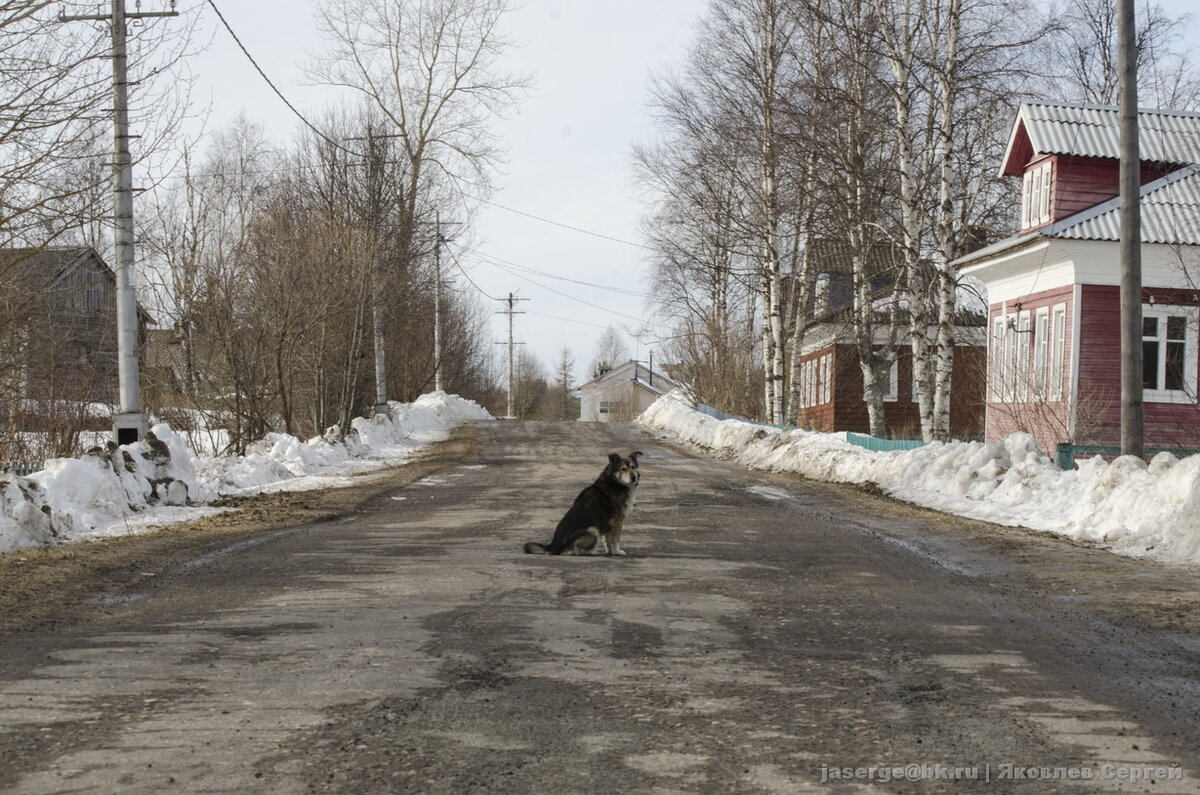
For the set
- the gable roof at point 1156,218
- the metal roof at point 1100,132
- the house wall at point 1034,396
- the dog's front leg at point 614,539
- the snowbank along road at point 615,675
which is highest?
the metal roof at point 1100,132

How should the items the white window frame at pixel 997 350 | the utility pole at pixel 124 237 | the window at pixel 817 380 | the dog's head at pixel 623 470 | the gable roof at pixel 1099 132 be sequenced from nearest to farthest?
the dog's head at pixel 623 470 → the utility pole at pixel 124 237 → the gable roof at pixel 1099 132 → the white window frame at pixel 997 350 → the window at pixel 817 380

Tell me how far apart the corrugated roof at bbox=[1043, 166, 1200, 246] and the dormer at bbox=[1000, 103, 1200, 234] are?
617 millimetres

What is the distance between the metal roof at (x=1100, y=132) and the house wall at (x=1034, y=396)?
11.2 feet

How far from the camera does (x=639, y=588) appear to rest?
8414mm

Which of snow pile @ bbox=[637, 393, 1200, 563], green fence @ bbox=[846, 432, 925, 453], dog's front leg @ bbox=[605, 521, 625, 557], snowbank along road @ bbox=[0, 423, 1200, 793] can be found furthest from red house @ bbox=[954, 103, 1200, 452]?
snowbank along road @ bbox=[0, 423, 1200, 793]

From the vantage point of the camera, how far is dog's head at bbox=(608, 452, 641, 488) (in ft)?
33.7

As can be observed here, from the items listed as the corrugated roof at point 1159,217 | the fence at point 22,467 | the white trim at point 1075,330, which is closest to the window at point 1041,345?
the white trim at point 1075,330

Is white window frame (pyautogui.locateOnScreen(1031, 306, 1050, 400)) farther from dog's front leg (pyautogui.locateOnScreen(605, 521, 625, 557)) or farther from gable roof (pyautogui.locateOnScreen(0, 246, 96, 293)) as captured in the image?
gable roof (pyautogui.locateOnScreen(0, 246, 96, 293))

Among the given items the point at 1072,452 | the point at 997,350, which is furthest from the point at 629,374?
the point at 1072,452

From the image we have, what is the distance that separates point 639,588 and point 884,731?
380cm

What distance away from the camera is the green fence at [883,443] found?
1989cm

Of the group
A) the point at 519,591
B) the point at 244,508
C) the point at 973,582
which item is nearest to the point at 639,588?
the point at 519,591

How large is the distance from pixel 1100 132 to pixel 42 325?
22535 millimetres

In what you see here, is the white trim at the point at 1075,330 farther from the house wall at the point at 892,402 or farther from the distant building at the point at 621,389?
the distant building at the point at 621,389
